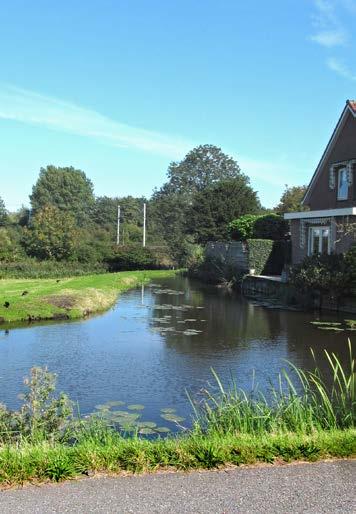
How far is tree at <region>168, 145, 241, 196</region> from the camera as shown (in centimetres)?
8769

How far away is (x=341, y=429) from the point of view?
5.82 m

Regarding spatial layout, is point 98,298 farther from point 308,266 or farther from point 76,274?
point 76,274

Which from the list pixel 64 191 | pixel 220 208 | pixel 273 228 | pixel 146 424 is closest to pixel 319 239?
pixel 273 228

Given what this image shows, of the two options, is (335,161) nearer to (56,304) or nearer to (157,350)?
(56,304)

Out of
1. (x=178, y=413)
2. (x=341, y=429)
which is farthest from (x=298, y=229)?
(x=341, y=429)

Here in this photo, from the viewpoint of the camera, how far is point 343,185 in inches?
1064

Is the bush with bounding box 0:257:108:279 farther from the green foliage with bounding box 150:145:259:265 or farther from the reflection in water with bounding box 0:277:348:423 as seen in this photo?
the green foliage with bounding box 150:145:259:265

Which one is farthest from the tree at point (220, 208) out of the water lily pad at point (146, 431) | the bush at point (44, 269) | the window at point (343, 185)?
the water lily pad at point (146, 431)

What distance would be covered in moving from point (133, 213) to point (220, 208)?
3799 cm

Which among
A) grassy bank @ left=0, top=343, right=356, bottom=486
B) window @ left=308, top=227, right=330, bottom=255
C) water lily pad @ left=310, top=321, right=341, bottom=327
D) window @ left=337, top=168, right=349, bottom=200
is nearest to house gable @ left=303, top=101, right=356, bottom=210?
window @ left=337, top=168, right=349, bottom=200

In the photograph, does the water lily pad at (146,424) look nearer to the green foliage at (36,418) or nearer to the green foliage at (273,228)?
the green foliage at (36,418)

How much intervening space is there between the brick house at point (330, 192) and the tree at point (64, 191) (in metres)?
63.3

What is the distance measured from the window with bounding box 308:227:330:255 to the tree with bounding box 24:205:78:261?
22.9 metres

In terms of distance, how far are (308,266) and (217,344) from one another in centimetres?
825
